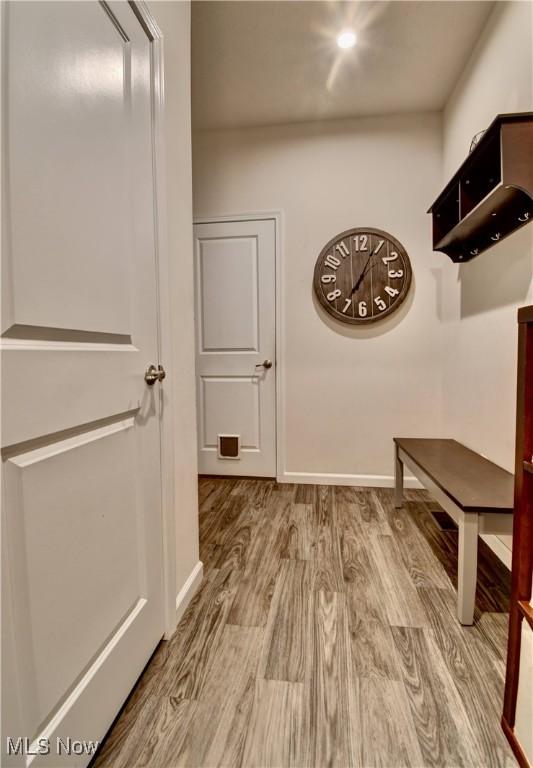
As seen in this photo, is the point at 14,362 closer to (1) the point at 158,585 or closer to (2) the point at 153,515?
(2) the point at 153,515

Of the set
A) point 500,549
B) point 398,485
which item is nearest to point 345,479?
point 398,485

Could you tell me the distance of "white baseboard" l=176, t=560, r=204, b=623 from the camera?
1.47m

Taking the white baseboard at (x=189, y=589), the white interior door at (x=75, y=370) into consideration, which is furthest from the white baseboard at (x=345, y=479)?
the white interior door at (x=75, y=370)

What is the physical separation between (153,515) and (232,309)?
2080 mm

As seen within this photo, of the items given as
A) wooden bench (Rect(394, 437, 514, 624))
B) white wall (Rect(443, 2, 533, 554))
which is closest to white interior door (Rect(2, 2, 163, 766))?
wooden bench (Rect(394, 437, 514, 624))

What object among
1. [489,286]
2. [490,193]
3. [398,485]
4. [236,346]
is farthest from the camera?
[236,346]

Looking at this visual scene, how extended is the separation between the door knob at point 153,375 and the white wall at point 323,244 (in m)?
1.80

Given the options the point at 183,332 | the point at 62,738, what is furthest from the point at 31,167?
the point at 62,738

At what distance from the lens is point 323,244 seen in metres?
2.90

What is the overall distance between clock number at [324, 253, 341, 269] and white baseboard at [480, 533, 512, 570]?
1.98 meters

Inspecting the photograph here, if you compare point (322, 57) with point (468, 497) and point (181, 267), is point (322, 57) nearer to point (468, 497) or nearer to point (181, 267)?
point (181, 267)

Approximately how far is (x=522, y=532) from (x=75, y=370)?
115cm

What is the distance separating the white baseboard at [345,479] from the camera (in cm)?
291

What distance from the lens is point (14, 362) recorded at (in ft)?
2.26
